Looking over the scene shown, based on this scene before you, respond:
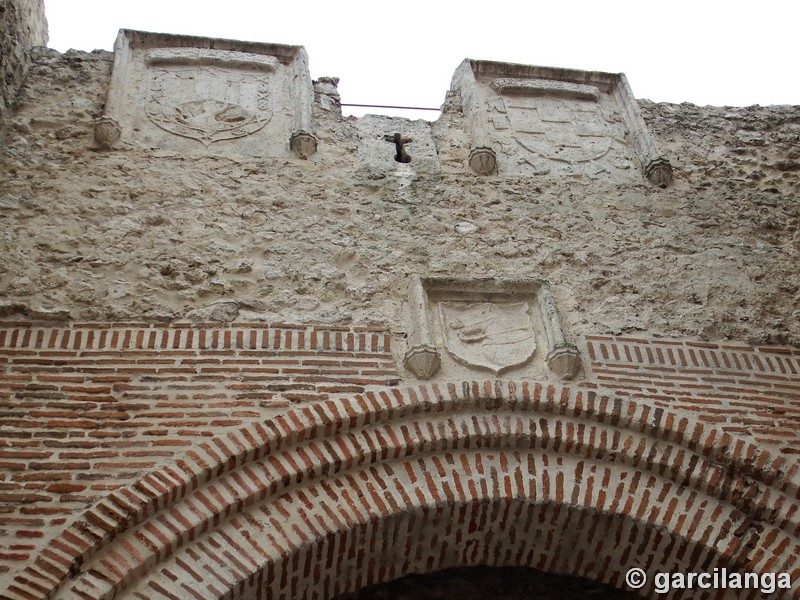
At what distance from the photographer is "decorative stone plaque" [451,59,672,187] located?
642 cm

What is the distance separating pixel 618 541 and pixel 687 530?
0.34 metres

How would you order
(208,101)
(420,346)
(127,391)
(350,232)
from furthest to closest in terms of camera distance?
(208,101)
(350,232)
(420,346)
(127,391)

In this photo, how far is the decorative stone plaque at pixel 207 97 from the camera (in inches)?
242

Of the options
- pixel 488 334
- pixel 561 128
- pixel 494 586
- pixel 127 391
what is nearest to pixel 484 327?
pixel 488 334

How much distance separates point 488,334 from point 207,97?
9.79ft

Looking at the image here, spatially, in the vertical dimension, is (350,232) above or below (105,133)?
below

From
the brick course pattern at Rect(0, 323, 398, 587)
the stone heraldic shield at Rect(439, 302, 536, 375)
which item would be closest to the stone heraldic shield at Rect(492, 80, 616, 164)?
the stone heraldic shield at Rect(439, 302, 536, 375)

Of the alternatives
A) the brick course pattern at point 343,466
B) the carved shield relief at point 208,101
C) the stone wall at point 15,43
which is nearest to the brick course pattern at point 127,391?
the brick course pattern at point 343,466

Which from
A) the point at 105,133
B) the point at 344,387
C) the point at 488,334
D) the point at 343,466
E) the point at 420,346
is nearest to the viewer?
the point at 343,466

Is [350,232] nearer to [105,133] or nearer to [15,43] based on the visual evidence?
[105,133]

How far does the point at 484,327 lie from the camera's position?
5.06 metres

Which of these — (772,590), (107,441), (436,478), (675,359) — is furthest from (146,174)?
(772,590)

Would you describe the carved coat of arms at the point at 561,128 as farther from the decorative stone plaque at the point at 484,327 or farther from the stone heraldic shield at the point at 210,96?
the stone heraldic shield at the point at 210,96

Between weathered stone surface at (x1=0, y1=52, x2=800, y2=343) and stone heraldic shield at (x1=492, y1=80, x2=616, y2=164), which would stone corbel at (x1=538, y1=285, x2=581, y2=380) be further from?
stone heraldic shield at (x1=492, y1=80, x2=616, y2=164)
